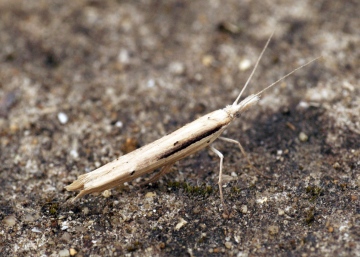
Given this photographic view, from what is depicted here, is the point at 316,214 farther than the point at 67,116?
No

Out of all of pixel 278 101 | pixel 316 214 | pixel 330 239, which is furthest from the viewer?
pixel 278 101

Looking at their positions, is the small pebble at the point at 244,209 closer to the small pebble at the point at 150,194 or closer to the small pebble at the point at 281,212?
the small pebble at the point at 281,212

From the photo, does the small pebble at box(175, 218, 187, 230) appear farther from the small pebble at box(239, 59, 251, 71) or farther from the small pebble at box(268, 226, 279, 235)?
the small pebble at box(239, 59, 251, 71)

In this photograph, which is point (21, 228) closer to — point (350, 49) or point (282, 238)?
point (282, 238)

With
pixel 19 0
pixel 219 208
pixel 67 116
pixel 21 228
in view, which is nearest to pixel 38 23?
pixel 19 0

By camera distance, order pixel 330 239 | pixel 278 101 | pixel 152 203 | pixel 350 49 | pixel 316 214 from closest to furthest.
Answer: pixel 330 239
pixel 316 214
pixel 152 203
pixel 278 101
pixel 350 49

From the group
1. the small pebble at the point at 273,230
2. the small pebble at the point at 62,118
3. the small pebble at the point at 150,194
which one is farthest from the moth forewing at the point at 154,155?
the small pebble at the point at 62,118

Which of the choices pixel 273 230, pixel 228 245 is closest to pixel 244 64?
pixel 273 230
